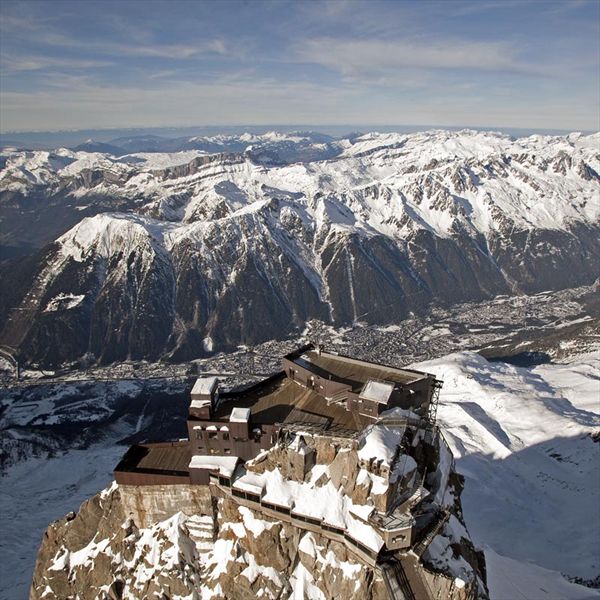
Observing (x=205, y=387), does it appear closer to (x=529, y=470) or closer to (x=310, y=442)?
(x=310, y=442)

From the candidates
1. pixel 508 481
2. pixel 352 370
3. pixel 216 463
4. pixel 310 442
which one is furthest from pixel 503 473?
pixel 216 463

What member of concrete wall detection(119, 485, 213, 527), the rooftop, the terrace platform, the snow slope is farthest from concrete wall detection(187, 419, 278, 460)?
the snow slope

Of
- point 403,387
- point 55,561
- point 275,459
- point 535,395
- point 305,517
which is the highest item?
point 403,387

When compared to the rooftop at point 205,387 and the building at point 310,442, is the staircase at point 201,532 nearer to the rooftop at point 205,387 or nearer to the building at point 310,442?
the building at point 310,442

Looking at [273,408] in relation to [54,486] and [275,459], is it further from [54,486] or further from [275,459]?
[54,486]

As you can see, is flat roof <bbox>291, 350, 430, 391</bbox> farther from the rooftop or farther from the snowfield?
the snowfield

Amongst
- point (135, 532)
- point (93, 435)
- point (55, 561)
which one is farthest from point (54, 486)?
point (135, 532)

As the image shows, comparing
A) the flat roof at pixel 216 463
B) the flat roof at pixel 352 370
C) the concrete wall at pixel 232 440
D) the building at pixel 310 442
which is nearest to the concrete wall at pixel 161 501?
the building at pixel 310 442
